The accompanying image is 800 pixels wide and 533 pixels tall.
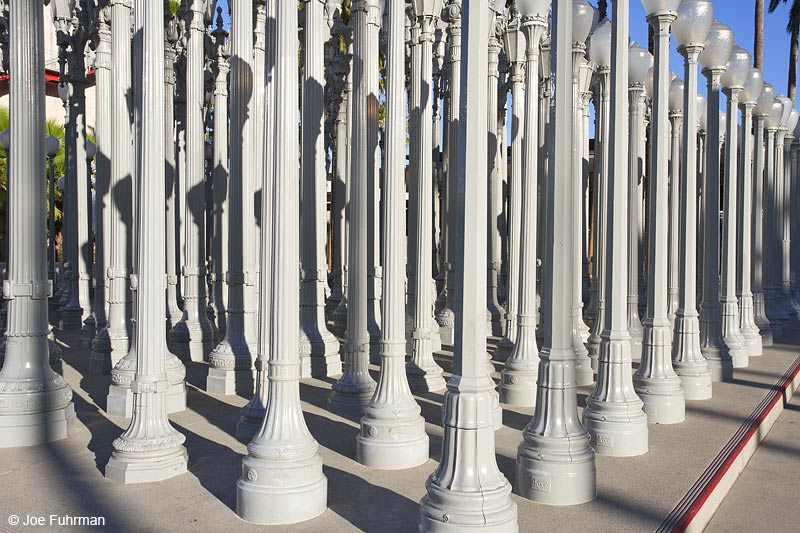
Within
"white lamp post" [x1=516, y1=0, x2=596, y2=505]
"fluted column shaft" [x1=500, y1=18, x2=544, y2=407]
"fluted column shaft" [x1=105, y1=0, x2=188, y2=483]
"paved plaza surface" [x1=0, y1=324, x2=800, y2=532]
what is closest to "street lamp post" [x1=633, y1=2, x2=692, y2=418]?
"paved plaza surface" [x1=0, y1=324, x2=800, y2=532]

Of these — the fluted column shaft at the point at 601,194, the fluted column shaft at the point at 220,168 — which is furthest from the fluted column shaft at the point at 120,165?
the fluted column shaft at the point at 601,194

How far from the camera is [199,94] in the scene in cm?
1238

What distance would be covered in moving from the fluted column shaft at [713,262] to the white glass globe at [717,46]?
0.51 feet

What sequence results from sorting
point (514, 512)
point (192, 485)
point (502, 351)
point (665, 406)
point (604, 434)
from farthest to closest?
point (502, 351)
point (665, 406)
point (604, 434)
point (192, 485)
point (514, 512)

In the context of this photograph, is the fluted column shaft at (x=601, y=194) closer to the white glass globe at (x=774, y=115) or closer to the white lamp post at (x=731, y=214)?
the white lamp post at (x=731, y=214)

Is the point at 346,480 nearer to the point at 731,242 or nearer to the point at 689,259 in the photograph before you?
the point at 689,259

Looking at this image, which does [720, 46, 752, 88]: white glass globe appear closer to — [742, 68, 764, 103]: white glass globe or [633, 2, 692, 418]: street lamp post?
[742, 68, 764, 103]: white glass globe

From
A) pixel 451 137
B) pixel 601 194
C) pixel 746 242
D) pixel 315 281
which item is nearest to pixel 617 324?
pixel 601 194

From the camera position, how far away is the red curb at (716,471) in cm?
617

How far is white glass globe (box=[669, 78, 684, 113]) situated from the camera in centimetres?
1461

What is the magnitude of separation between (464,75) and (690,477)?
4687 millimetres

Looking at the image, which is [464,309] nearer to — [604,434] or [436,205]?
[604,434]

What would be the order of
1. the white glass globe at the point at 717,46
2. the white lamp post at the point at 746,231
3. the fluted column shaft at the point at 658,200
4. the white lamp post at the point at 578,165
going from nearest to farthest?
the fluted column shaft at the point at 658,200, the white lamp post at the point at 578,165, the white glass globe at the point at 717,46, the white lamp post at the point at 746,231

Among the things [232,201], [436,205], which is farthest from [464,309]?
[436,205]
